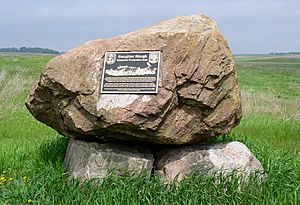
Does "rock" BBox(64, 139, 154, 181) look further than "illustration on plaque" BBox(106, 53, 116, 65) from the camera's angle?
No

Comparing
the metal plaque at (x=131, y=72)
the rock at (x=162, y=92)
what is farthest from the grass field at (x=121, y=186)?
the metal plaque at (x=131, y=72)

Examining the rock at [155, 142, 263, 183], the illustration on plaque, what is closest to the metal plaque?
the illustration on plaque

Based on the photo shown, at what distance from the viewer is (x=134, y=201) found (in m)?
4.93

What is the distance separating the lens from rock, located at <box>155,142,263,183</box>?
18.3ft

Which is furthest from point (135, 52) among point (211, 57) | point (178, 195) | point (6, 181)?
point (6, 181)

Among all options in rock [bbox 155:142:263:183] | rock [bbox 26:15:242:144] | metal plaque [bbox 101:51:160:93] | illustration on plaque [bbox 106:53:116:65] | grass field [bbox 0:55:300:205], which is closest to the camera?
grass field [bbox 0:55:300:205]

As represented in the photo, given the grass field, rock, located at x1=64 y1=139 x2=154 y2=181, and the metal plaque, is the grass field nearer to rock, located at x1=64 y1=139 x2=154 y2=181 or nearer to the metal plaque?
rock, located at x1=64 y1=139 x2=154 y2=181

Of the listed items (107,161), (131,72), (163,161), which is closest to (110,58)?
(131,72)

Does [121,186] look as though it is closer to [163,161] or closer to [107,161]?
[107,161]

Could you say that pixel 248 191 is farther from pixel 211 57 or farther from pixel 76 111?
pixel 76 111

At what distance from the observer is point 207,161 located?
5633 mm

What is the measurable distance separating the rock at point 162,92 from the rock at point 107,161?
0.56ft

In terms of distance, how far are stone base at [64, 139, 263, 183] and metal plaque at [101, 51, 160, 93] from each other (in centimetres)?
75

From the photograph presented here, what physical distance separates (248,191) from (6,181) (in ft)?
8.98
